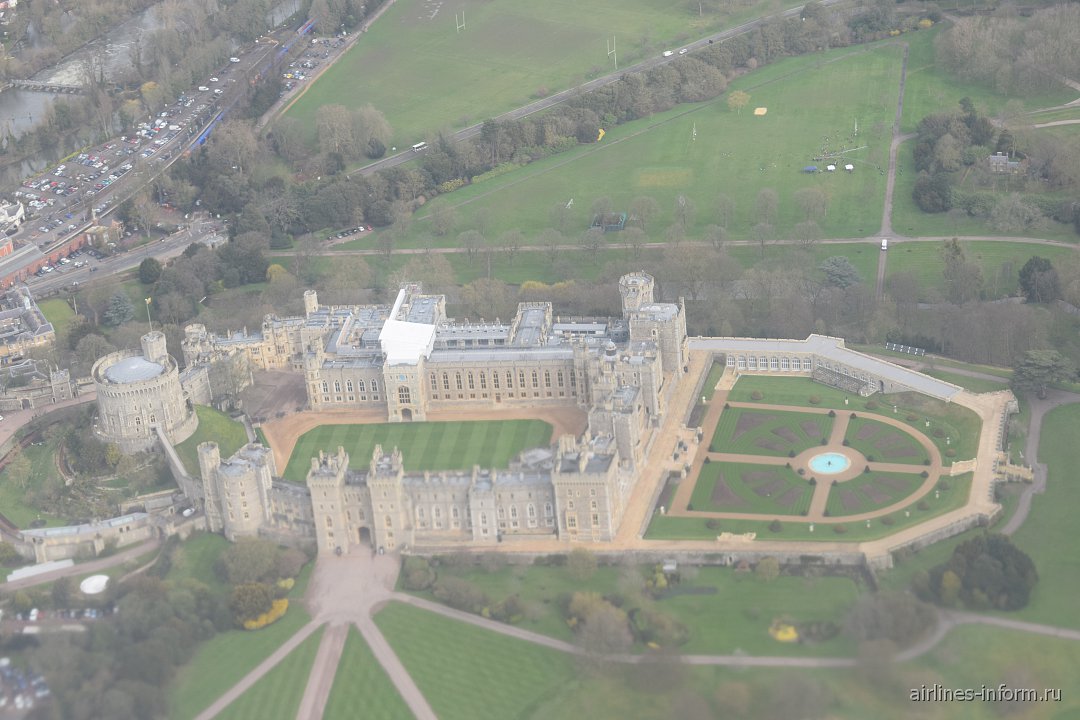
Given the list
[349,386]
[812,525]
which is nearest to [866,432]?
[812,525]

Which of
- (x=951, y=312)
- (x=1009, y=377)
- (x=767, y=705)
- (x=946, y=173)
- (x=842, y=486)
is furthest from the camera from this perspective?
(x=946, y=173)

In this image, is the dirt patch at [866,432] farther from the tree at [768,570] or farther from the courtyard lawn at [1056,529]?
the tree at [768,570]

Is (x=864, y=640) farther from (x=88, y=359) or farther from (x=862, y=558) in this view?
(x=88, y=359)

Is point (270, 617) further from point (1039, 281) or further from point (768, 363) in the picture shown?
point (1039, 281)

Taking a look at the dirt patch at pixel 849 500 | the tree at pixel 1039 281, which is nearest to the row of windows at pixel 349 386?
the dirt patch at pixel 849 500

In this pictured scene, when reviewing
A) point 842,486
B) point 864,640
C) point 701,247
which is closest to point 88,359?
point 701,247
